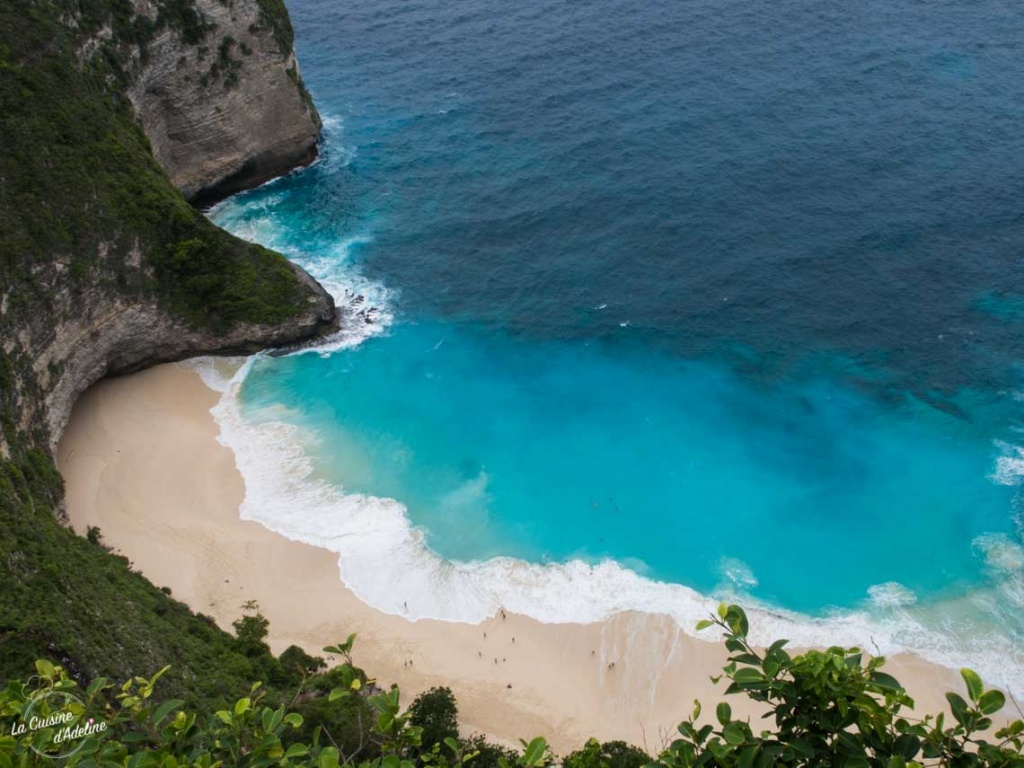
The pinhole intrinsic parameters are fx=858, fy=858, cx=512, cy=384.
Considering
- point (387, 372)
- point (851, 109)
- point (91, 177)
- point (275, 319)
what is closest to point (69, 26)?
point (91, 177)

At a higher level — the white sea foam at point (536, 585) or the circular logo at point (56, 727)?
the circular logo at point (56, 727)

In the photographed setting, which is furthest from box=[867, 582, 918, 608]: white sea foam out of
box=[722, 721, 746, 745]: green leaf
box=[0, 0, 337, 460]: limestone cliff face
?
box=[0, 0, 337, 460]: limestone cliff face

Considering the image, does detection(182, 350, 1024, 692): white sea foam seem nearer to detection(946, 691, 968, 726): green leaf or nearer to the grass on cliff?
the grass on cliff

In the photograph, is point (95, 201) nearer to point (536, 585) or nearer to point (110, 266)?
point (110, 266)

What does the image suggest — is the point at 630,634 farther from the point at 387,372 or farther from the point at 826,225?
the point at 826,225

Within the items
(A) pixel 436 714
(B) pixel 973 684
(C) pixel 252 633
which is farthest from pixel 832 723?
(C) pixel 252 633

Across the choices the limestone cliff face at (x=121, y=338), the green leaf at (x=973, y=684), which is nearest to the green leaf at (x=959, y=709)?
the green leaf at (x=973, y=684)

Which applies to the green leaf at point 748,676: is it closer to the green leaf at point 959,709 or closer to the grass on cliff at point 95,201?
the green leaf at point 959,709
